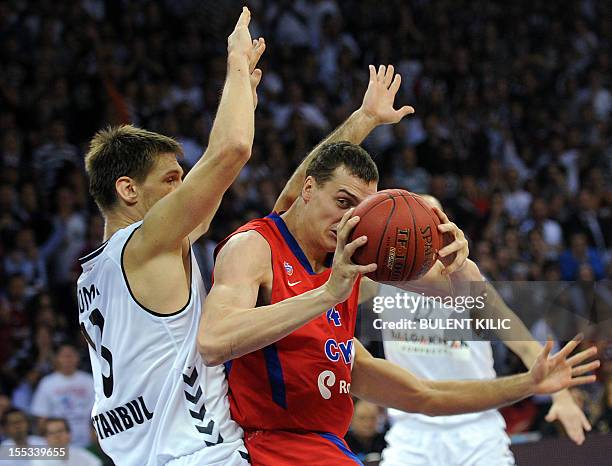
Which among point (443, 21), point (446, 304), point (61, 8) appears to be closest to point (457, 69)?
point (443, 21)

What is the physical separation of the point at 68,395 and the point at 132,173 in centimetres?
458

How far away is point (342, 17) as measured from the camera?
1396 cm

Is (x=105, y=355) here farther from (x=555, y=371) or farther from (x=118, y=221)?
(x=555, y=371)

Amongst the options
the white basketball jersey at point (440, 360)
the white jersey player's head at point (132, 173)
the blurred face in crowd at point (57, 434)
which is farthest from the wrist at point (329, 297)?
the blurred face in crowd at point (57, 434)

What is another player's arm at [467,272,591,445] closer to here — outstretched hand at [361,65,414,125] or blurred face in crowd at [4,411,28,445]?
outstretched hand at [361,65,414,125]

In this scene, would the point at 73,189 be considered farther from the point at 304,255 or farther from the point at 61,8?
the point at 304,255

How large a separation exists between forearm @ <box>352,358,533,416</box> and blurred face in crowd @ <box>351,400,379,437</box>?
9.25 feet

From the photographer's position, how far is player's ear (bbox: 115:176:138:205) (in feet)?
12.2

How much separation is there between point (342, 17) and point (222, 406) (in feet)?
35.9

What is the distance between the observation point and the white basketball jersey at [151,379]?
354 centimetres

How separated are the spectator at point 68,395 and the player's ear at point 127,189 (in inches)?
171

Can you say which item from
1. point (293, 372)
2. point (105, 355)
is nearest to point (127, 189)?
point (105, 355)

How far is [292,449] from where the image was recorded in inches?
146

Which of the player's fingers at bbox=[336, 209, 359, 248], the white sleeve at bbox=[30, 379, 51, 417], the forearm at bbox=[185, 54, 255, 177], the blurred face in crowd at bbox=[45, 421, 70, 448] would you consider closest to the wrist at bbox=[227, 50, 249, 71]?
the forearm at bbox=[185, 54, 255, 177]
